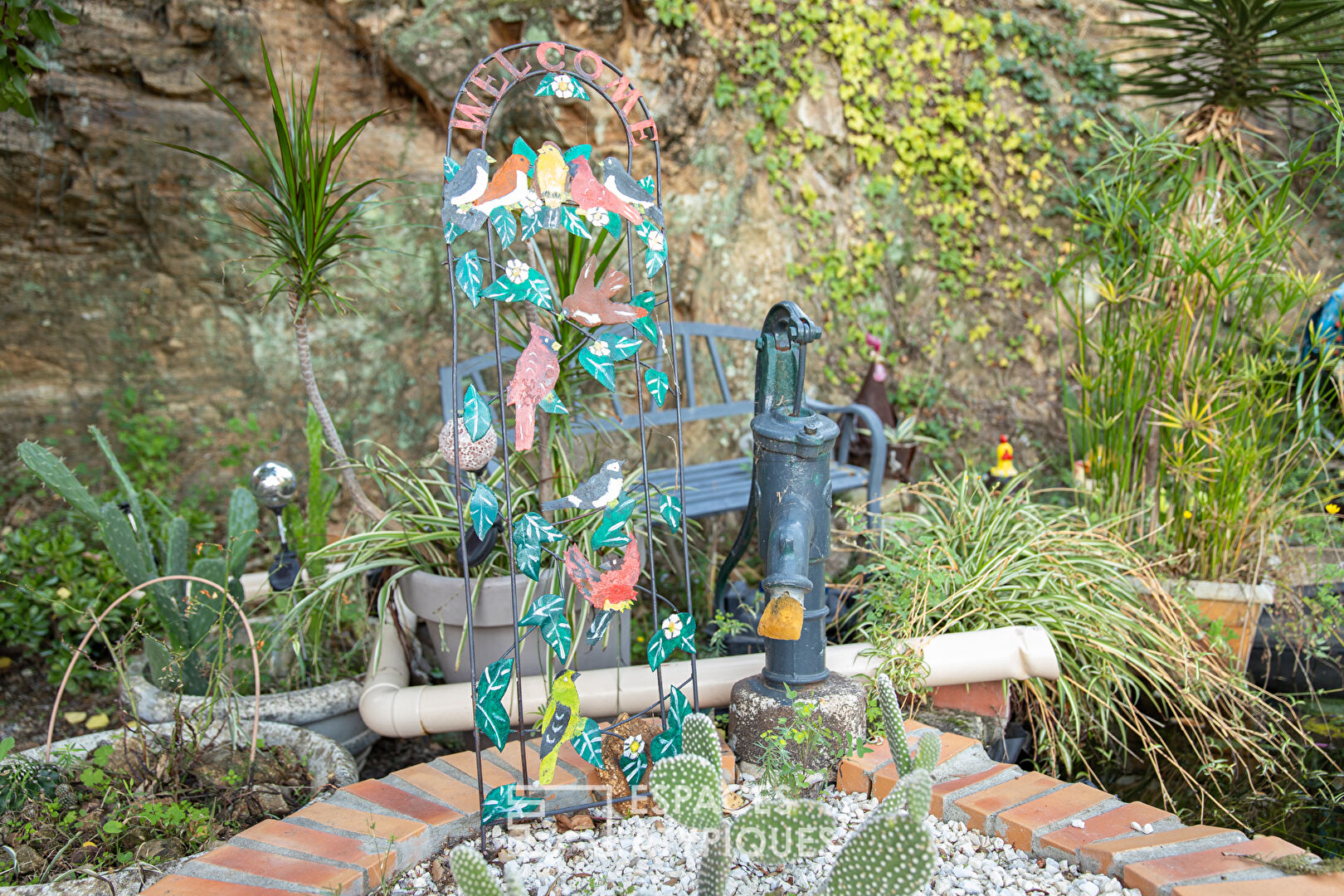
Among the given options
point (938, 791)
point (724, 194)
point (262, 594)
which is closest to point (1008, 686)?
point (938, 791)

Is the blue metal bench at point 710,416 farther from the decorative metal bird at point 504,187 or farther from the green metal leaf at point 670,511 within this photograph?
the decorative metal bird at point 504,187

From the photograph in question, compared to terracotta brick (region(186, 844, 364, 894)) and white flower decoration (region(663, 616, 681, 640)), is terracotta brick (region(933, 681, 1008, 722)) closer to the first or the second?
white flower decoration (region(663, 616, 681, 640))

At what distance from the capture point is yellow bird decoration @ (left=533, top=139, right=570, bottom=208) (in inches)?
59.4

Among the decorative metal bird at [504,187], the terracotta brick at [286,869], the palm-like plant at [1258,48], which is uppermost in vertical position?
the palm-like plant at [1258,48]

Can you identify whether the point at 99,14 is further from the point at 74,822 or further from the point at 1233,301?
the point at 1233,301

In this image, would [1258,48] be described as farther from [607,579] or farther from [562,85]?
[607,579]

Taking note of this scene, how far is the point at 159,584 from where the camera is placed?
202 centimetres

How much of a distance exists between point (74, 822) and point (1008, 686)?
6.64ft

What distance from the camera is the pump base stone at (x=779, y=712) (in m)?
1.73

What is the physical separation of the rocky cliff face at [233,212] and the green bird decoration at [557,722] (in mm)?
2336

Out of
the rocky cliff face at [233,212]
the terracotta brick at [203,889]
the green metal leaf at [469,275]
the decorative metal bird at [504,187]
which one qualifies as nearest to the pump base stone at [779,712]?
the terracotta brick at [203,889]

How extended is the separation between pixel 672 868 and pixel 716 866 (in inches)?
13.7

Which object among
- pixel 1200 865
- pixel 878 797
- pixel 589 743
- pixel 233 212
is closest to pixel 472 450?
pixel 589 743

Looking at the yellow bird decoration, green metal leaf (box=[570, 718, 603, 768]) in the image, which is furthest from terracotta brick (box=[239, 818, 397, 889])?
the yellow bird decoration
